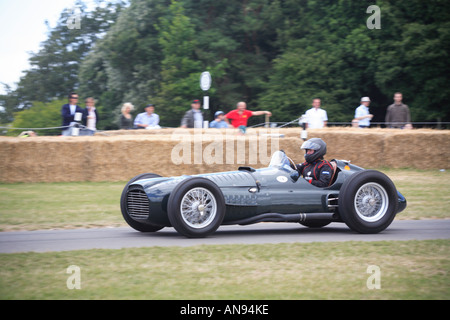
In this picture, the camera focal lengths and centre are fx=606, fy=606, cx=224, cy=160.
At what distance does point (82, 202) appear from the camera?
34.5 feet

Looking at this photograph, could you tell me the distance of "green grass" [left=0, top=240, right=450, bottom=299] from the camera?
474 centimetres

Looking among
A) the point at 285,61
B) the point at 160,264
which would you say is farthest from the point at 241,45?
the point at 160,264

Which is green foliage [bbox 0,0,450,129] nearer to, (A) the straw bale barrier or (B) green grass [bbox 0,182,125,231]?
(A) the straw bale barrier

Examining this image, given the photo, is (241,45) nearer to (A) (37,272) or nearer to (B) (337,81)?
(B) (337,81)

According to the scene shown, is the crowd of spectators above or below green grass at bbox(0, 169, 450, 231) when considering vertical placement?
above

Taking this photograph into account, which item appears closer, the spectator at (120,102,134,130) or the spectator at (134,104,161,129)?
the spectator at (120,102,134,130)

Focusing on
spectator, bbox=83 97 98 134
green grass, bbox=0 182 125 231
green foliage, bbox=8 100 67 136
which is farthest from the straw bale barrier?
green foliage, bbox=8 100 67 136

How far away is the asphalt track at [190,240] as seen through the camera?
6.85m

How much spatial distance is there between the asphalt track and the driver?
2.29ft

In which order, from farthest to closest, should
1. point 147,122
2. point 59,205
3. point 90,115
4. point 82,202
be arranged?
1. point 147,122
2. point 90,115
3. point 82,202
4. point 59,205

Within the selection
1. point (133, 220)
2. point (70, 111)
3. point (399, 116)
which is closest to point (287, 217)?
point (133, 220)

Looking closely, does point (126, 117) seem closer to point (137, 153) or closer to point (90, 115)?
point (90, 115)

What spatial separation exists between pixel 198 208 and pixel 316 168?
6.22ft

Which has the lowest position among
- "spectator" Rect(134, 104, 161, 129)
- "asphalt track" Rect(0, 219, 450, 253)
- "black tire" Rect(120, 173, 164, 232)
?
"asphalt track" Rect(0, 219, 450, 253)
